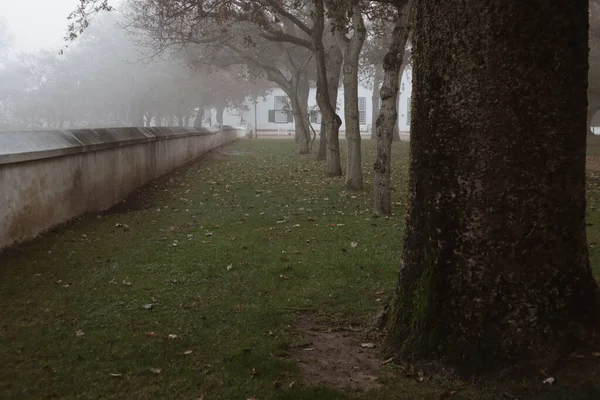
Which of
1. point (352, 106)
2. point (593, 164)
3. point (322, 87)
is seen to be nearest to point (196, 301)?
point (352, 106)

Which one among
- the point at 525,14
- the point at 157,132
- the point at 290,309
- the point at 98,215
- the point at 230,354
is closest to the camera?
the point at 525,14

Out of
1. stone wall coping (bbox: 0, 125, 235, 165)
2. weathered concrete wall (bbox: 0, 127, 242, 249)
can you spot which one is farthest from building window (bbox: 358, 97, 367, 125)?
stone wall coping (bbox: 0, 125, 235, 165)

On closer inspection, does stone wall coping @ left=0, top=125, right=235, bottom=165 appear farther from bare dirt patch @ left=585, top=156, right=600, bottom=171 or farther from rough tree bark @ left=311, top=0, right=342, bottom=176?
→ bare dirt patch @ left=585, top=156, right=600, bottom=171

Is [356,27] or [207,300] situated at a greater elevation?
[356,27]

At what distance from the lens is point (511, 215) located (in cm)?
338

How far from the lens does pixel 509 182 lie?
11.0 feet

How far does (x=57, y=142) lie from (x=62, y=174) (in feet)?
1.44

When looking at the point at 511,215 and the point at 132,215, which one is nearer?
the point at 511,215

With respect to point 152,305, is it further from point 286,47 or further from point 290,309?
point 286,47

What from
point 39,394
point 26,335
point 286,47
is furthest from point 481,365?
point 286,47

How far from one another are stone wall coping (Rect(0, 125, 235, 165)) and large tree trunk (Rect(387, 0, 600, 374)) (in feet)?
15.9

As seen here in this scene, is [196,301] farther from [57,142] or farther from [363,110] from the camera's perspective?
[363,110]

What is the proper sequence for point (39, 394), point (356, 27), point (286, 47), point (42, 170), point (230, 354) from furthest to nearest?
1. point (286, 47)
2. point (356, 27)
3. point (42, 170)
4. point (230, 354)
5. point (39, 394)

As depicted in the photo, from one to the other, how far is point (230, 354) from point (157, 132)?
11.6 metres
